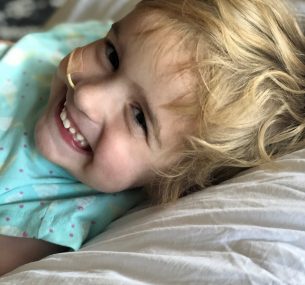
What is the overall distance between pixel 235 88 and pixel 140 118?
147mm

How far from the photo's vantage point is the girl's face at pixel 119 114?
2.84 feet

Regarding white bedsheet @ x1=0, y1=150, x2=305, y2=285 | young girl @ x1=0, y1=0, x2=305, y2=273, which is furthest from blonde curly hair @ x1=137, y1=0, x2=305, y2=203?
white bedsheet @ x1=0, y1=150, x2=305, y2=285

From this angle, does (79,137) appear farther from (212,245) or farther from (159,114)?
(212,245)

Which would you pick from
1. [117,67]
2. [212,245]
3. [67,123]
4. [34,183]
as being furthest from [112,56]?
[212,245]

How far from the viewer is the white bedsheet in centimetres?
62

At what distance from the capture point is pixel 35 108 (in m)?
1.09

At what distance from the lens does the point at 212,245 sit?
26.3 inches

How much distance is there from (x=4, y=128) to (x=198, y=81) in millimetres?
388

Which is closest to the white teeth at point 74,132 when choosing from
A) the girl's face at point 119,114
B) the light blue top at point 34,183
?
the girl's face at point 119,114

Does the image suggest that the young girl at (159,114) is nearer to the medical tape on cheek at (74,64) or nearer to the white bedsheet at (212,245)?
the medical tape on cheek at (74,64)

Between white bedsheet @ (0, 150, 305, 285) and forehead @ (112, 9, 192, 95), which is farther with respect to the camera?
forehead @ (112, 9, 192, 95)

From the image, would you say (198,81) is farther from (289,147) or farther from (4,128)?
(4,128)

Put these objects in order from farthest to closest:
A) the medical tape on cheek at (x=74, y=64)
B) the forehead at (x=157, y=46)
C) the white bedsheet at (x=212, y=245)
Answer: the medical tape on cheek at (x=74, y=64)
the forehead at (x=157, y=46)
the white bedsheet at (x=212, y=245)

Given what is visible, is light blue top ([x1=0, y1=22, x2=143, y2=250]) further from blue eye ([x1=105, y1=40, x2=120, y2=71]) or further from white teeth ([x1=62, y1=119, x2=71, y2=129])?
blue eye ([x1=105, y1=40, x2=120, y2=71])
